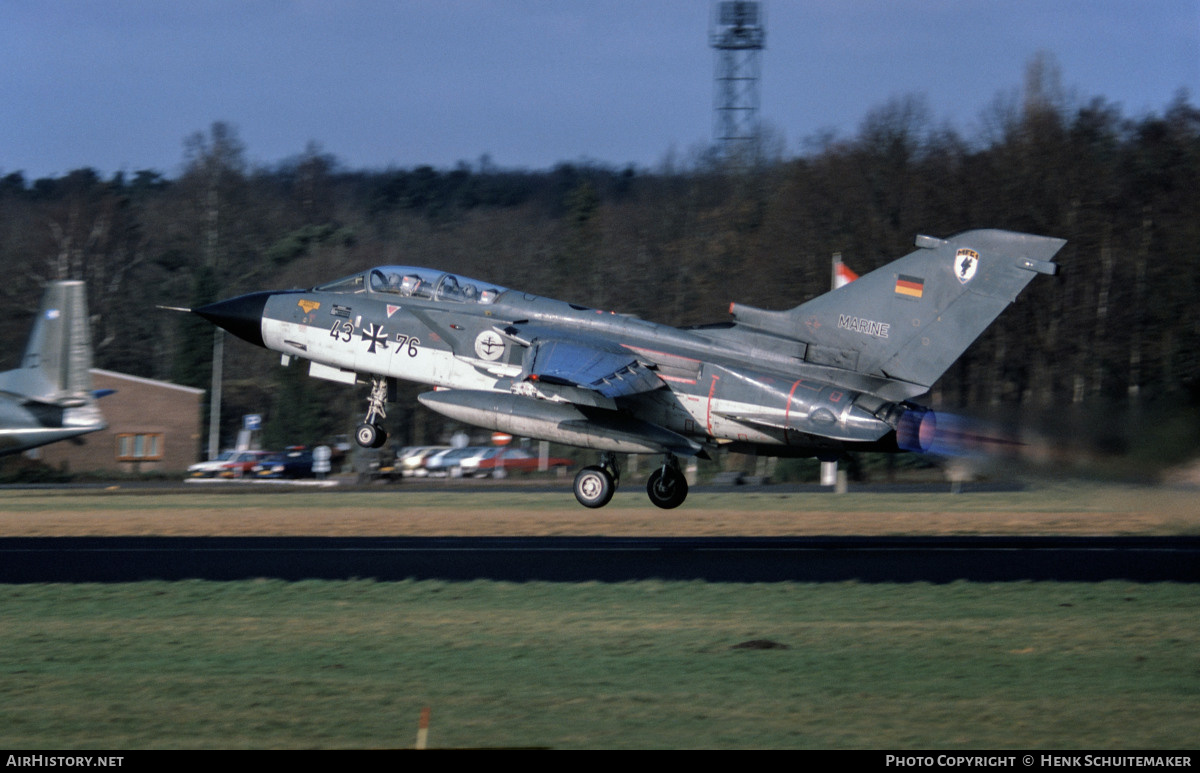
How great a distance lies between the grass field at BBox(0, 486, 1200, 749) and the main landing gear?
5.46 m

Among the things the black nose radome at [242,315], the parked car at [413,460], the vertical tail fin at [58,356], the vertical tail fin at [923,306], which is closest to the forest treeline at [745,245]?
the vertical tail fin at [923,306]

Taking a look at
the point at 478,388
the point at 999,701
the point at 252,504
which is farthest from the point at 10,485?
the point at 999,701

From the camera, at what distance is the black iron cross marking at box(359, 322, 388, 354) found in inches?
812

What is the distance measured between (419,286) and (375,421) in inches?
99.2

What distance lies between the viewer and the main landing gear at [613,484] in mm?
19891

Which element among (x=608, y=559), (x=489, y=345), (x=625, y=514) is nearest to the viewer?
(x=608, y=559)

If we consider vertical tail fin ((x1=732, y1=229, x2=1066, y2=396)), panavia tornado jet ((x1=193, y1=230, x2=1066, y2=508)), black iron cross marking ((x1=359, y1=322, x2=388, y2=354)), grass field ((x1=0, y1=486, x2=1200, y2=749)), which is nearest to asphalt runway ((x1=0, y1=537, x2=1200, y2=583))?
grass field ((x1=0, y1=486, x2=1200, y2=749))

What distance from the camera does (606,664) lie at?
385 inches

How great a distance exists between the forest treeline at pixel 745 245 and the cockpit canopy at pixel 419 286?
8.85 meters

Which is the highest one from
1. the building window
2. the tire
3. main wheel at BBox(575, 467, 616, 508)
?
the tire

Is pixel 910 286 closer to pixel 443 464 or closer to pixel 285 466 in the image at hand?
pixel 443 464

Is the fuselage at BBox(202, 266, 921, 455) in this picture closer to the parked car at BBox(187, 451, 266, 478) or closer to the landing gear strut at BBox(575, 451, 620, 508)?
the landing gear strut at BBox(575, 451, 620, 508)

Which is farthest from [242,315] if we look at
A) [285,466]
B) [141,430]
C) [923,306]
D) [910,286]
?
[141,430]

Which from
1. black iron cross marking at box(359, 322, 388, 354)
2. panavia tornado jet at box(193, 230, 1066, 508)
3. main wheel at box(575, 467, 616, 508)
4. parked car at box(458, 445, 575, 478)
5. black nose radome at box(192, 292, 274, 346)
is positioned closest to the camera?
panavia tornado jet at box(193, 230, 1066, 508)
